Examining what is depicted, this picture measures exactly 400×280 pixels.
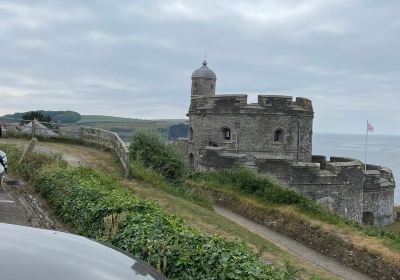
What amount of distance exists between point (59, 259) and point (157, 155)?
15.7 meters

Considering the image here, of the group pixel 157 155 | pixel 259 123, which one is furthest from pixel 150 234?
pixel 259 123

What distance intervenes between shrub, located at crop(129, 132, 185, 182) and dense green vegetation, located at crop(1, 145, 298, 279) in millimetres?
6759

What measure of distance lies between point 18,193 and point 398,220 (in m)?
29.3

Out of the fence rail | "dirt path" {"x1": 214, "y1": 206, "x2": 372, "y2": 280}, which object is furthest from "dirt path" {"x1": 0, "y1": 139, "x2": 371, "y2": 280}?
the fence rail

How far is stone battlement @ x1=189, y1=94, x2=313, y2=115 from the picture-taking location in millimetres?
26750

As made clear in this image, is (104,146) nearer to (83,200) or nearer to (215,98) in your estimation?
(215,98)

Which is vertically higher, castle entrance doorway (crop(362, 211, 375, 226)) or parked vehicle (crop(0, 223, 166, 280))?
parked vehicle (crop(0, 223, 166, 280))

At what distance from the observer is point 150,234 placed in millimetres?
6691

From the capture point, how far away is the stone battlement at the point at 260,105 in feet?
87.8

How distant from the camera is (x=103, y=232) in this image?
754cm

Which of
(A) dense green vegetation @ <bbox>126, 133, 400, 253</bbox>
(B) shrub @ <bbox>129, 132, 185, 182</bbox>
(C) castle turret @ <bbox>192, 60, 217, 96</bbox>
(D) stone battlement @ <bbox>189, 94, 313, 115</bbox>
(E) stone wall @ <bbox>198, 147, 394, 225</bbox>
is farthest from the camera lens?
(C) castle turret @ <bbox>192, 60, 217, 96</bbox>

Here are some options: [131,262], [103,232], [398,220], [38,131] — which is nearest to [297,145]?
[398,220]

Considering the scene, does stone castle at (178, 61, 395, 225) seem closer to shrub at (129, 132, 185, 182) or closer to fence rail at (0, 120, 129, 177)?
shrub at (129, 132, 185, 182)

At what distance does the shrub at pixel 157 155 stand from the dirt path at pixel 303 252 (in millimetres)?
2837
